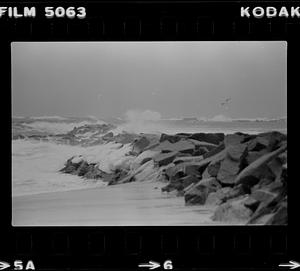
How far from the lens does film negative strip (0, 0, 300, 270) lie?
346 cm

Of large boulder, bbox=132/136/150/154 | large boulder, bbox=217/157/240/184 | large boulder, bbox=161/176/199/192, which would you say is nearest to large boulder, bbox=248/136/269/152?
large boulder, bbox=217/157/240/184

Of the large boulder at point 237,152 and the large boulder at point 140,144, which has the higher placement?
the large boulder at point 140,144

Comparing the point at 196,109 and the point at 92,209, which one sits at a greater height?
the point at 196,109

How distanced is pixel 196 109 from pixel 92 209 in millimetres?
881

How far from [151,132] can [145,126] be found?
0.05m

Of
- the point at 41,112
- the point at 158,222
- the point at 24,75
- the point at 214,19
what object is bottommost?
the point at 158,222

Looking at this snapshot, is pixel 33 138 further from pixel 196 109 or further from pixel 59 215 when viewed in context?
pixel 196 109

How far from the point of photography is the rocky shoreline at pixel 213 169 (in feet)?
11.3

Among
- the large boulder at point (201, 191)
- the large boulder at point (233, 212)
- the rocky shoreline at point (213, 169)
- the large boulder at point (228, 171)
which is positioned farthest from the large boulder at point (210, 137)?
the large boulder at point (233, 212)

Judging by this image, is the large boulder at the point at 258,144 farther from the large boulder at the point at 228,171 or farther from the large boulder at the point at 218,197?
the large boulder at the point at 218,197

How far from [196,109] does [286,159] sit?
2.04 ft

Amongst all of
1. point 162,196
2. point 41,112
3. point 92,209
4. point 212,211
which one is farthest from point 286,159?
point 41,112

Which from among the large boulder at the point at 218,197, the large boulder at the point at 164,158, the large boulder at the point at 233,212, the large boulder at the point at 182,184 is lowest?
the large boulder at the point at 233,212

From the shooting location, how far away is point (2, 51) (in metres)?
3.49
